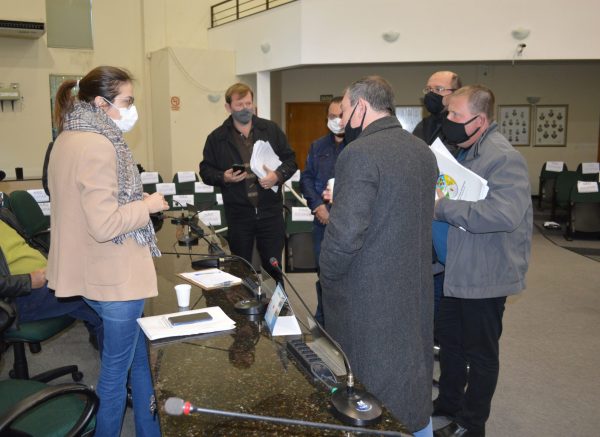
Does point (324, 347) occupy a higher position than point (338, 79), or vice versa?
point (338, 79)

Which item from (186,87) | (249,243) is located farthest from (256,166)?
(186,87)

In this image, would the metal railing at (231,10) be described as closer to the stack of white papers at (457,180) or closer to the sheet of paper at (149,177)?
the sheet of paper at (149,177)

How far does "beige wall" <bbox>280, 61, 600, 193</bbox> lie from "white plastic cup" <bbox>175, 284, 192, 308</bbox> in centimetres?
922

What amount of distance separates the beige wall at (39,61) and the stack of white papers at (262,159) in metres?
6.90

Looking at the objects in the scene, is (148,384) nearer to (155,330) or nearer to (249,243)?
(155,330)

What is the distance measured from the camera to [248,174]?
11.0 feet

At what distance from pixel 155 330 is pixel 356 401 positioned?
30.9 inches

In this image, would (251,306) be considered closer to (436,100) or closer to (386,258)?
(386,258)

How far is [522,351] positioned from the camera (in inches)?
142

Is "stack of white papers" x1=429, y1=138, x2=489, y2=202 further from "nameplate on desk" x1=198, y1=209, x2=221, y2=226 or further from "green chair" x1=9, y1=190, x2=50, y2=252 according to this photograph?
"green chair" x1=9, y1=190, x2=50, y2=252

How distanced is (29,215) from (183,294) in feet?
8.46

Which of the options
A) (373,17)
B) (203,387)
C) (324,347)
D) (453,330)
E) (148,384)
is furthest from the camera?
(373,17)

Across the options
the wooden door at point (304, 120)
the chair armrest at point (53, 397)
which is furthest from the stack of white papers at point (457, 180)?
the wooden door at point (304, 120)

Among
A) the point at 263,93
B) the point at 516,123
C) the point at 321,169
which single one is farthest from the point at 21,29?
the point at 516,123
